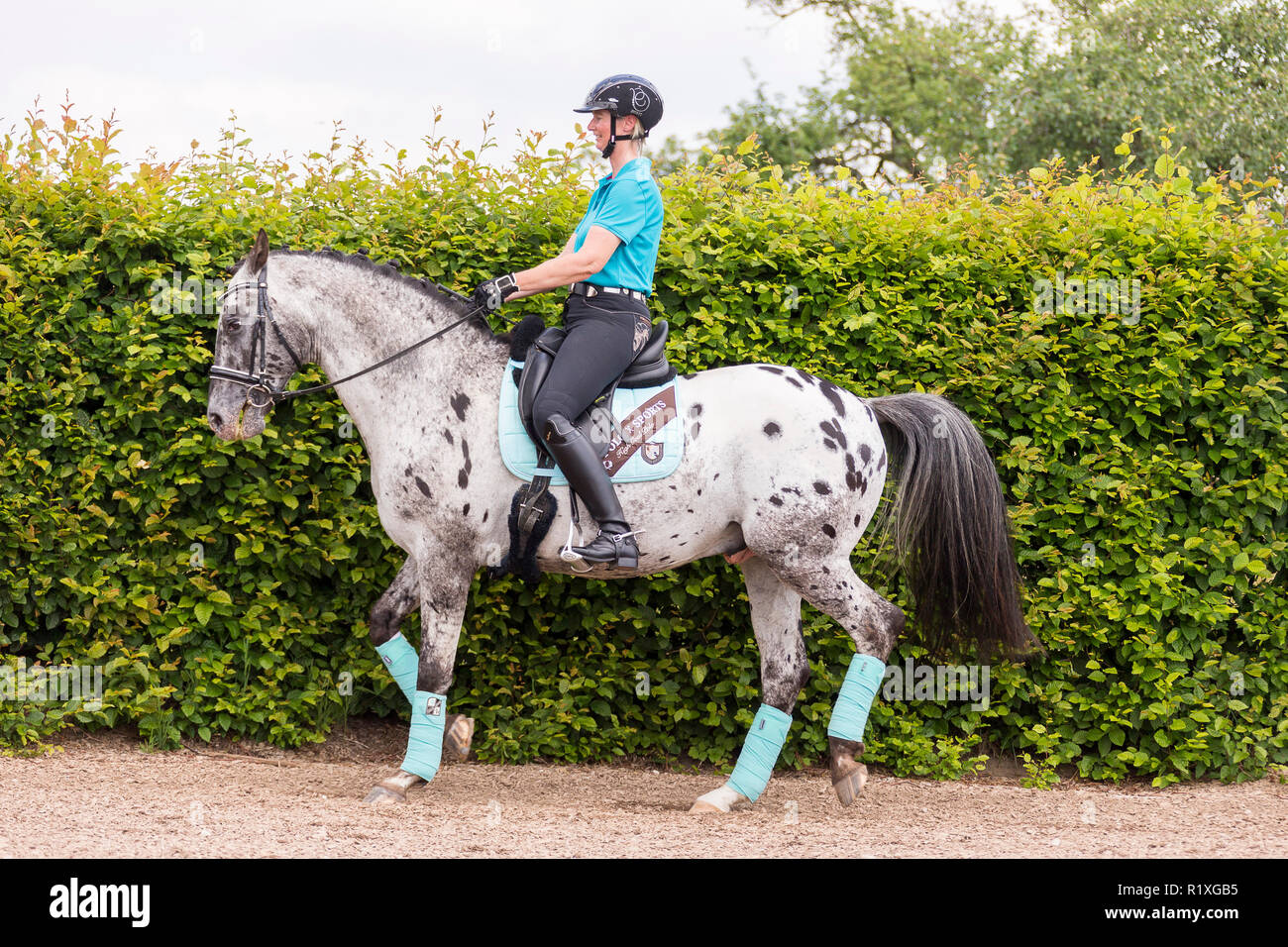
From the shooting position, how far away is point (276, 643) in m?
6.36

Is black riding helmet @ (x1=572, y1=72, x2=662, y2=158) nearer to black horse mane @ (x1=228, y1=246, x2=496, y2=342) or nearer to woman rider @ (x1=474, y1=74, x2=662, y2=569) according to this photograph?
woman rider @ (x1=474, y1=74, x2=662, y2=569)

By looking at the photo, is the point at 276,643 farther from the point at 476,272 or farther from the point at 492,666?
the point at 476,272

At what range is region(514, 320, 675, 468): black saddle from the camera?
503 centimetres

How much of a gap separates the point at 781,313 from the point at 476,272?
1697mm

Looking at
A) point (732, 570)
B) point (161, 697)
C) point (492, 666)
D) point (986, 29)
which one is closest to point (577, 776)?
point (492, 666)

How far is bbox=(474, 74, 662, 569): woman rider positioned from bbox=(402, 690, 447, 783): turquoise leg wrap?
3.33 ft

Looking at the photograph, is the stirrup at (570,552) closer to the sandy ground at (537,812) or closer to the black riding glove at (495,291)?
the black riding glove at (495,291)

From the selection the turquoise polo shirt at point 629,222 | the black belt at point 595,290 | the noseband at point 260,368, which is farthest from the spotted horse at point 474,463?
the turquoise polo shirt at point 629,222

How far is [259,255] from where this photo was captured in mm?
5020

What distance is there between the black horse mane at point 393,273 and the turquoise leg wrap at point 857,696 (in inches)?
90.6

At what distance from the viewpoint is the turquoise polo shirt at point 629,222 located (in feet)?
16.5

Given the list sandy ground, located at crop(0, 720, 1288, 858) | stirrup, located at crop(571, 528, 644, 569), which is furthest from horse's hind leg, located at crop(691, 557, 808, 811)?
stirrup, located at crop(571, 528, 644, 569)

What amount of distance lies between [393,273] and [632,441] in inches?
55.2

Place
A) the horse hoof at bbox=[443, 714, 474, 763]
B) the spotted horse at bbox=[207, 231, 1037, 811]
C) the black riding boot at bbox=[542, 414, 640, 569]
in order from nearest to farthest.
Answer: the black riding boot at bbox=[542, 414, 640, 569]
the spotted horse at bbox=[207, 231, 1037, 811]
the horse hoof at bbox=[443, 714, 474, 763]
